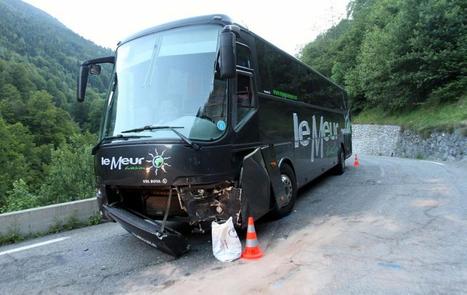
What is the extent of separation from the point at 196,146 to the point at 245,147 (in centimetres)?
100

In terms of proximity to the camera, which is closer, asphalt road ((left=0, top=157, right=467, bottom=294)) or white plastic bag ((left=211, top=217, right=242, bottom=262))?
asphalt road ((left=0, top=157, right=467, bottom=294))

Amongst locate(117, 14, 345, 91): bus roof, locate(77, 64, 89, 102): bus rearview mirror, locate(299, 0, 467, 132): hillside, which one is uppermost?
locate(299, 0, 467, 132): hillside

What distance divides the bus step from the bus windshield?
1.18 meters

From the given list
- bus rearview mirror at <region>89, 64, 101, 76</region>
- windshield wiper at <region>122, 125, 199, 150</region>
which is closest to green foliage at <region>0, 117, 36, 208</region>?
bus rearview mirror at <region>89, 64, 101, 76</region>

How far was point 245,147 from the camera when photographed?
5.80m

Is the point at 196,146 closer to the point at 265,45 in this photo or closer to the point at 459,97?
the point at 265,45

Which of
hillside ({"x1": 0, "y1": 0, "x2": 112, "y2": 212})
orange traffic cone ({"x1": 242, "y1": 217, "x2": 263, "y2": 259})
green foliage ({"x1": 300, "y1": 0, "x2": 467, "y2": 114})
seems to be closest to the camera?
orange traffic cone ({"x1": 242, "y1": 217, "x2": 263, "y2": 259})

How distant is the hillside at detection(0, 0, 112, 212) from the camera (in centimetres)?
1950

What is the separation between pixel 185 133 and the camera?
5133 mm

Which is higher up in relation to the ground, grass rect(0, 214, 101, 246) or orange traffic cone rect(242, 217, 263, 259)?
orange traffic cone rect(242, 217, 263, 259)

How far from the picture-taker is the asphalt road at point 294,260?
4242 millimetres

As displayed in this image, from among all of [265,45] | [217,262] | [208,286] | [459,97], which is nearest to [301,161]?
[265,45]

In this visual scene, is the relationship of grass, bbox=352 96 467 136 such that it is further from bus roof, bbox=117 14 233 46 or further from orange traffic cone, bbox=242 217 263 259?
orange traffic cone, bbox=242 217 263 259

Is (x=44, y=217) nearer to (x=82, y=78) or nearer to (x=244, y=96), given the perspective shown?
(x=82, y=78)
